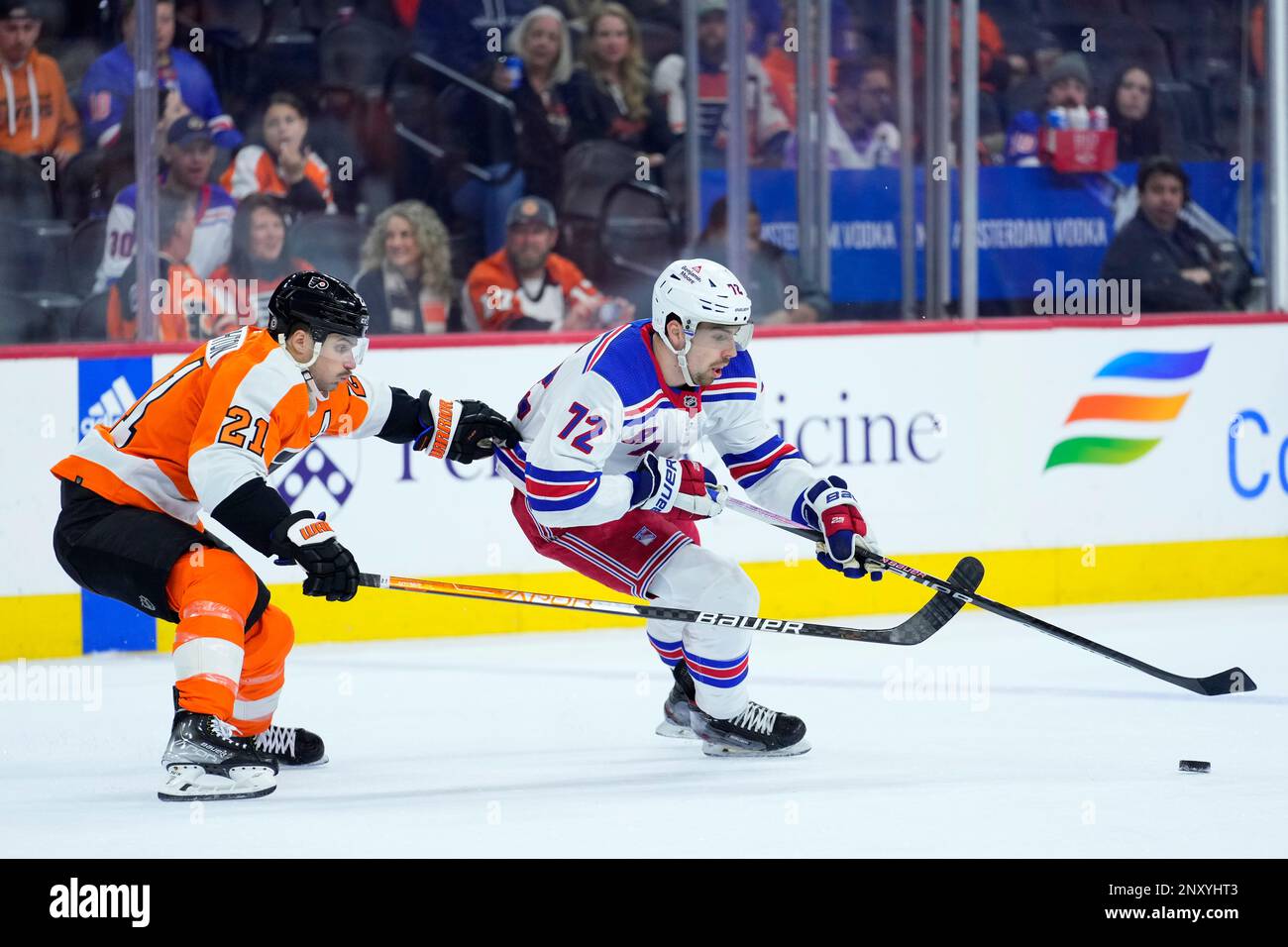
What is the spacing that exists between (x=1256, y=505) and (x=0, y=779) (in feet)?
13.2

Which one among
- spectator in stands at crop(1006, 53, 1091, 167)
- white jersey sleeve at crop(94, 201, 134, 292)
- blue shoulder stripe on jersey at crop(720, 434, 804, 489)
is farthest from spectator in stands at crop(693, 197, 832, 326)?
blue shoulder stripe on jersey at crop(720, 434, 804, 489)

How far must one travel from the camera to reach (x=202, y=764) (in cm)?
338

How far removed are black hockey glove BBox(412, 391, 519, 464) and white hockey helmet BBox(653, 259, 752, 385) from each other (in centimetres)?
47

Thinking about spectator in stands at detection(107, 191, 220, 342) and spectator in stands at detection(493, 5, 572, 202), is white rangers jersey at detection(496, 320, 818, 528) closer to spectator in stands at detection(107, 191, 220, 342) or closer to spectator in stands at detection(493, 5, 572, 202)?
spectator in stands at detection(107, 191, 220, 342)

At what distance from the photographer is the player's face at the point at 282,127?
6.16 metres

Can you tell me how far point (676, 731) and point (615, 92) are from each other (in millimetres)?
3226

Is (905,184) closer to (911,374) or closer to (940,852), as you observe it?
(911,374)

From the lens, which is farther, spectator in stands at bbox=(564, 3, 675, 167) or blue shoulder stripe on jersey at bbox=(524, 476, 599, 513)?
spectator in stands at bbox=(564, 3, 675, 167)

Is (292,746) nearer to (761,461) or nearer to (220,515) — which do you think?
(220,515)

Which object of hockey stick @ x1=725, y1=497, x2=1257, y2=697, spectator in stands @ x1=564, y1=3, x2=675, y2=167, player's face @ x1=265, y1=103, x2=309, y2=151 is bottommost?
hockey stick @ x1=725, y1=497, x2=1257, y2=697

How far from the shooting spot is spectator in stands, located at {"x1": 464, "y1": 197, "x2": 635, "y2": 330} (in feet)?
19.7

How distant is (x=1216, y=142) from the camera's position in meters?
6.72

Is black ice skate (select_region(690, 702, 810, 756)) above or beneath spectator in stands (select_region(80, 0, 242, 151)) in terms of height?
beneath

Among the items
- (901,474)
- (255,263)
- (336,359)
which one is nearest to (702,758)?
(336,359)
